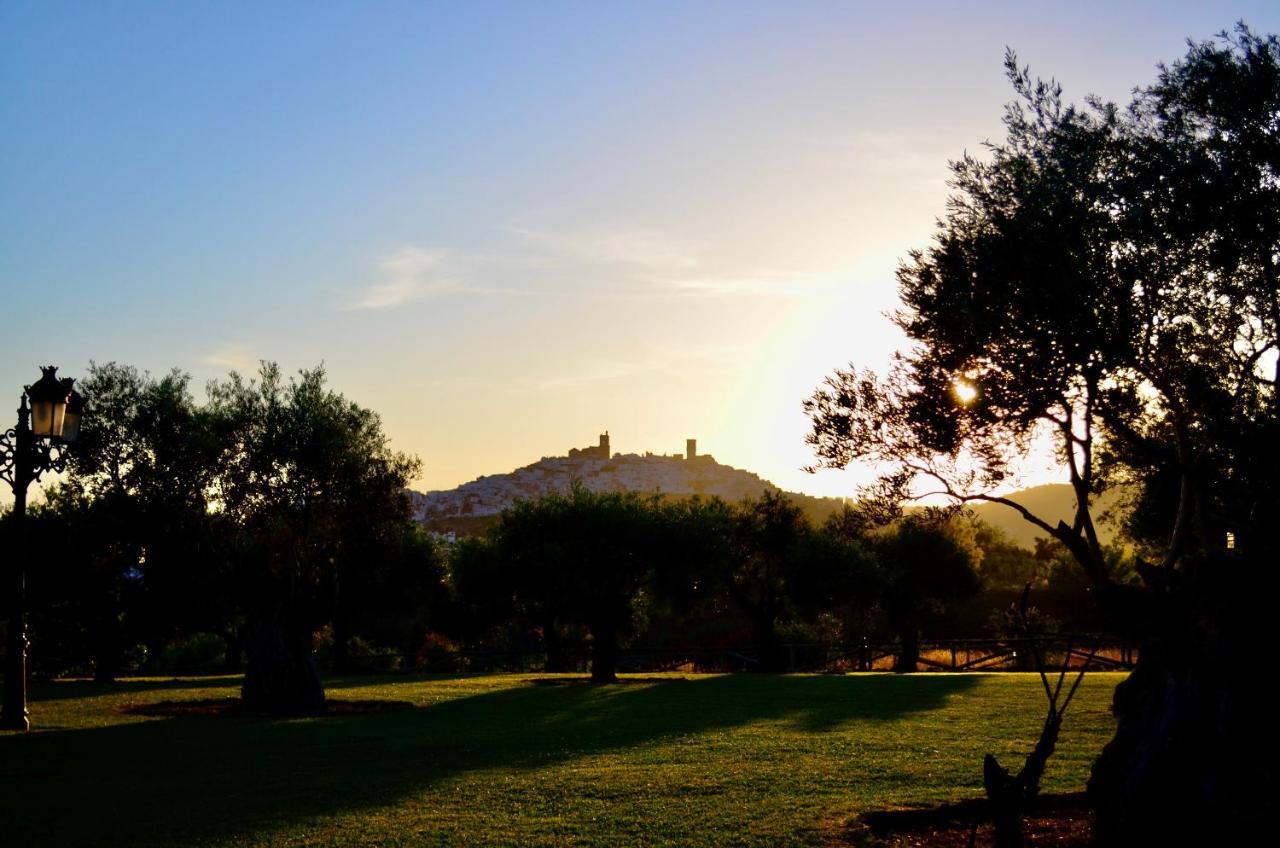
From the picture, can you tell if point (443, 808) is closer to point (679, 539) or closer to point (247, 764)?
point (247, 764)

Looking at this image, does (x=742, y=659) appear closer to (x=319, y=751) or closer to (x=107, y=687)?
(x=107, y=687)

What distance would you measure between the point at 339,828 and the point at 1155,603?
28.8 ft

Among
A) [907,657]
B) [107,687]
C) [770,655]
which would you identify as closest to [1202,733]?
[107,687]

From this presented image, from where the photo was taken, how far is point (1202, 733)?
959cm

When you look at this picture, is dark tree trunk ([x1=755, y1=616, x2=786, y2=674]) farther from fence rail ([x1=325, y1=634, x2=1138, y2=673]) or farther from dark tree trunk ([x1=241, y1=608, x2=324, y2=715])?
dark tree trunk ([x1=241, y1=608, x2=324, y2=715])

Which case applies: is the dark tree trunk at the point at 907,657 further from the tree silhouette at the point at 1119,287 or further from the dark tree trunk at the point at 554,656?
the tree silhouette at the point at 1119,287

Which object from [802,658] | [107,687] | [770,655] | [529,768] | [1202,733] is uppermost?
[1202,733]

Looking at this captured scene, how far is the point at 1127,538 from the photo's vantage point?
109 ft

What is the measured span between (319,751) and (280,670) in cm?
1038

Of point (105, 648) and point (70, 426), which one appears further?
point (105, 648)

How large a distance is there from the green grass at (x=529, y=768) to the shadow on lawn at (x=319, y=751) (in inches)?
2.4

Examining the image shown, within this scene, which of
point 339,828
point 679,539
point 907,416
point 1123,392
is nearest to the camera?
point 339,828

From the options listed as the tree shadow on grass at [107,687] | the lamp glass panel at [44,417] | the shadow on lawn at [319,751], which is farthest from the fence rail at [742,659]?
the lamp glass panel at [44,417]

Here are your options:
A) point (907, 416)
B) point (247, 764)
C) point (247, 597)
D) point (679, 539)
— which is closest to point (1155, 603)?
point (907, 416)
